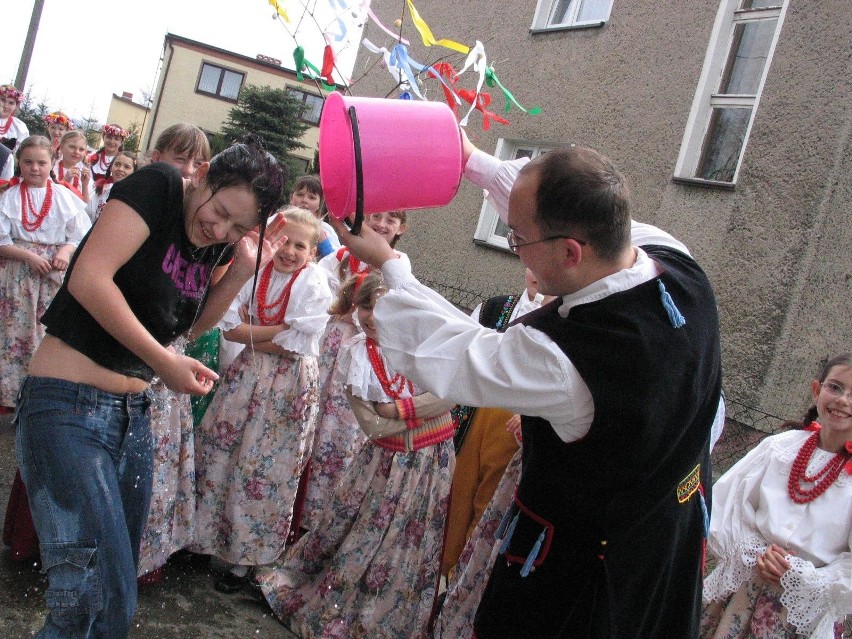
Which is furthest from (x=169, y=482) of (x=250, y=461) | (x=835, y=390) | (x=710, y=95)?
(x=710, y=95)

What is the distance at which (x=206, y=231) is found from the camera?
6.86 feet

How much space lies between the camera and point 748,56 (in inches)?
274

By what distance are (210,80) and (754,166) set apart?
31.4m

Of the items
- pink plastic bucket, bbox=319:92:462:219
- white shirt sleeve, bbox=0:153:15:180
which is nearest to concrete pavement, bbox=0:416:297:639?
pink plastic bucket, bbox=319:92:462:219

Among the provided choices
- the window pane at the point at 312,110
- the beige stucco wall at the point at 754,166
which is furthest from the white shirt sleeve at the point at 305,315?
the window pane at the point at 312,110

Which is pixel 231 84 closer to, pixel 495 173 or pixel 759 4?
pixel 759 4

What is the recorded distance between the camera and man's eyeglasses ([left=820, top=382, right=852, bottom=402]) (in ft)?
9.80

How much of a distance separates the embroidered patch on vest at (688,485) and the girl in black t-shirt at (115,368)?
1.26 meters

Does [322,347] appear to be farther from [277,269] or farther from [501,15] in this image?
[501,15]

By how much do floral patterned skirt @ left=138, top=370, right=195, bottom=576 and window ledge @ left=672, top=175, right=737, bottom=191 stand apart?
5.15 meters

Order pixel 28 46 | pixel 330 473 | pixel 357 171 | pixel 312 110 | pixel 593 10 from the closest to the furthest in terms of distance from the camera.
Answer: pixel 357 171, pixel 330 473, pixel 593 10, pixel 28 46, pixel 312 110

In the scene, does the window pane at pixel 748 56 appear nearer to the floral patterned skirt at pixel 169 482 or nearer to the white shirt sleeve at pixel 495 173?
the white shirt sleeve at pixel 495 173

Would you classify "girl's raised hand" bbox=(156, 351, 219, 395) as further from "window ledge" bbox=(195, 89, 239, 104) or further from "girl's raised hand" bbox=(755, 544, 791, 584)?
"window ledge" bbox=(195, 89, 239, 104)

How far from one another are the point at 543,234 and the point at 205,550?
2588 mm
